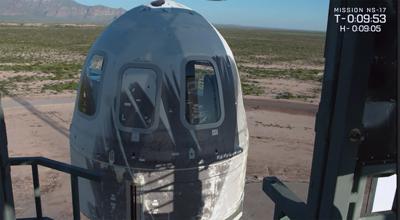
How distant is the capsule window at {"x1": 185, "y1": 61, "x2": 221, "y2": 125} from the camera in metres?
7.49

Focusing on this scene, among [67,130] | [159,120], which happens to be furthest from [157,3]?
[67,130]

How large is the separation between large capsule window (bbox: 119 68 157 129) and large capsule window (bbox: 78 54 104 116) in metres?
0.75

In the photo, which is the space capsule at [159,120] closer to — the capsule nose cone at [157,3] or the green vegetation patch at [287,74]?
the capsule nose cone at [157,3]

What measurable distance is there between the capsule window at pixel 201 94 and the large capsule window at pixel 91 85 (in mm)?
1818

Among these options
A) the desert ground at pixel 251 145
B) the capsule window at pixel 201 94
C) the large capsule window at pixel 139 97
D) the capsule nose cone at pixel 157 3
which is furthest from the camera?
the desert ground at pixel 251 145

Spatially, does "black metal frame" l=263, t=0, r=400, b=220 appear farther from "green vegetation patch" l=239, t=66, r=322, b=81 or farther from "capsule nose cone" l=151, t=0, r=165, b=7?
"green vegetation patch" l=239, t=66, r=322, b=81

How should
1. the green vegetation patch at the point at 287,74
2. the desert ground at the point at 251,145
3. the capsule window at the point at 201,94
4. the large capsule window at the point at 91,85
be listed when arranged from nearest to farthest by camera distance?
1. the capsule window at the point at 201,94
2. the large capsule window at the point at 91,85
3. the desert ground at the point at 251,145
4. the green vegetation patch at the point at 287,74

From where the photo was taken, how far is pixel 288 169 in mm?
18188

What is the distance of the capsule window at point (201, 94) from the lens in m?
7.49

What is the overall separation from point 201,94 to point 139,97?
1.28 m

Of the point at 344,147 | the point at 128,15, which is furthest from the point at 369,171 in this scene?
the point at 128,15

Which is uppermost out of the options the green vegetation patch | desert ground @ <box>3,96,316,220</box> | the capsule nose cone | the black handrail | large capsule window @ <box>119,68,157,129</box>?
the capsule nose cone
